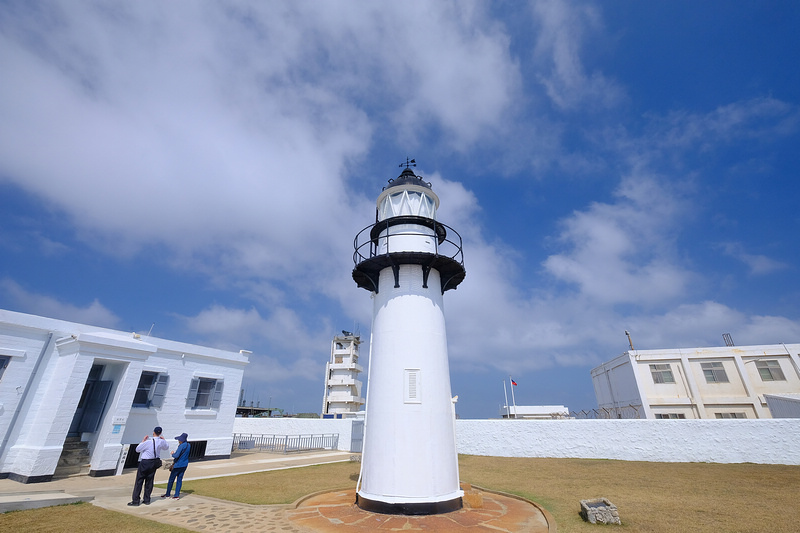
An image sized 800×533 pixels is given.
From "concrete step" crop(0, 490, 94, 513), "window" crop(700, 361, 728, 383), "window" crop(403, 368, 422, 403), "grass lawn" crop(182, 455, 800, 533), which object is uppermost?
"window" crop(700, 361, 728, 383)

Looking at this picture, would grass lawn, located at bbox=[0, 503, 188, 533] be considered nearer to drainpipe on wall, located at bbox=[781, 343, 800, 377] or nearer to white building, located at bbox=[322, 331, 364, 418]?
drainpipe on wall, located at bbox=[781, 343, 800, 377]

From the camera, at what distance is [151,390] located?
16000mm

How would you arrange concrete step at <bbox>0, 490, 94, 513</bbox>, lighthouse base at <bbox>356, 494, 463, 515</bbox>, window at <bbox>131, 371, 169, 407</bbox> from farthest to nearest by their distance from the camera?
1. window at <bbox>131, 371, 169, 407</bbox>
2. lighthouse base at <bbox>356, 494, 463, 515</bbox>
3. concrete step at <bbox>0, 490, 94, 513</bbox>

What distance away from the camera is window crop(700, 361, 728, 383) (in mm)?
25016

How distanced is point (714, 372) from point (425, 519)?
28.7 metres

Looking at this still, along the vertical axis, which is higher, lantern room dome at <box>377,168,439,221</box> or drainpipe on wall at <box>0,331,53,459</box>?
lantern room dome at <box>377,168,439,221</box>

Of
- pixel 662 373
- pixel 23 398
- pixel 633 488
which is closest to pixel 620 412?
pixel 662 373

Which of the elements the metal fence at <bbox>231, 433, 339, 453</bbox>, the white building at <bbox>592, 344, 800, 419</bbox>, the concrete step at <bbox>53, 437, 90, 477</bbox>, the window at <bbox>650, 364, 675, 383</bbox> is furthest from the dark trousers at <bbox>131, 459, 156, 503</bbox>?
the window at <bbox>650, 364, 675, 383</bbox>

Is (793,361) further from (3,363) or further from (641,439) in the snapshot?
(3,363)

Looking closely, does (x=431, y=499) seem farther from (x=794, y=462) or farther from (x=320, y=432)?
(x=320, y=432)

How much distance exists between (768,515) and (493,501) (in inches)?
227

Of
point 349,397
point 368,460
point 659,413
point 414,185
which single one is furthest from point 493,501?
point 349,397

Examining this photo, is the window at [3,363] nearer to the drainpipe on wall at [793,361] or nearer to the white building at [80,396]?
the white building at [80,396]

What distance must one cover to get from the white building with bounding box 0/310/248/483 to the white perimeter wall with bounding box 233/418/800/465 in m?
15.8
